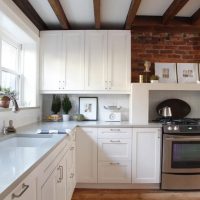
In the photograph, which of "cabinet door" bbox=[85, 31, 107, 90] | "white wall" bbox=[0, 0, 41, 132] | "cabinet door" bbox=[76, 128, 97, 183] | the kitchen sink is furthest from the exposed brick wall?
the kitchen sink

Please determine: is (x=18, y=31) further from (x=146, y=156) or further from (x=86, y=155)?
(x=146, y=156)

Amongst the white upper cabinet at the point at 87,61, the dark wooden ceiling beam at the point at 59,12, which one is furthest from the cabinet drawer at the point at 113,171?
the dark wooden ceiling beam at the point at 59,12

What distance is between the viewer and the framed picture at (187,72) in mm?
3586

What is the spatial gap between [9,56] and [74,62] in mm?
927

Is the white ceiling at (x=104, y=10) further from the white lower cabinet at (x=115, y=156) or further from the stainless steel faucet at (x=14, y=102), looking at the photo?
the white lower cabinet at (x=115, y=156)

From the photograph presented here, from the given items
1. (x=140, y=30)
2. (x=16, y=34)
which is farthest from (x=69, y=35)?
(x=140, y=30)

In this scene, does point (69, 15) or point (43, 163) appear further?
point (69, 15)

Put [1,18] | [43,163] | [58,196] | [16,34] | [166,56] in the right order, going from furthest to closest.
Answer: [166,56] → [16,34] → [1,18] → [58,196] → [43,163]

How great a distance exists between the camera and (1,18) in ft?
A: 7.78

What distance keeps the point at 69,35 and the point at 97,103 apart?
1166 mm

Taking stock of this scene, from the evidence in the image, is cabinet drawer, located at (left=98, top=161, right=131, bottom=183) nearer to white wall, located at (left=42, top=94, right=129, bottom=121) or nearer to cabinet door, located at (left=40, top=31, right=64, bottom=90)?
white wall, located at (left=42, top=94, right=129, bottom=121)

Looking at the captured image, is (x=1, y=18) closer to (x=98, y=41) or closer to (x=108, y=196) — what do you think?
(x=98, y=41)

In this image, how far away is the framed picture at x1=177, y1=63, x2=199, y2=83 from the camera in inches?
141

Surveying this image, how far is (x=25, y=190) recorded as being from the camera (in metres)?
1.11
